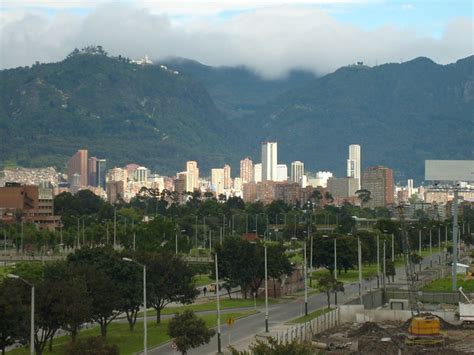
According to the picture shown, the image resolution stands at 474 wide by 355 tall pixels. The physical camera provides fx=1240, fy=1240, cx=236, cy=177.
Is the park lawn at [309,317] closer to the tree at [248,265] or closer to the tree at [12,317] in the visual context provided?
the tree at [248,265]

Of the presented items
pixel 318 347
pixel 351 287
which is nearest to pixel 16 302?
pixel 318 347

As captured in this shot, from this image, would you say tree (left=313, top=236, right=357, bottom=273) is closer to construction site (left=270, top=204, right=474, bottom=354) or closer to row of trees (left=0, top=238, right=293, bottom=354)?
row of trees (left=0, top=238, right=293, bottom=354)

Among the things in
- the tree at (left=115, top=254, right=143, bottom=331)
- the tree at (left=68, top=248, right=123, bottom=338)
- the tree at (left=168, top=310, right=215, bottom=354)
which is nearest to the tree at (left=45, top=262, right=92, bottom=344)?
the tree at (left=68, top=248, right=123, bottom=338)

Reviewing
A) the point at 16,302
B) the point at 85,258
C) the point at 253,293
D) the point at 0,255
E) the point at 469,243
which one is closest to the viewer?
the point at 16,302

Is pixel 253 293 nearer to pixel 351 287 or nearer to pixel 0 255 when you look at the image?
pixel 351 287

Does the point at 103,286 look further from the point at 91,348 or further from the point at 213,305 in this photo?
the point at 213,305

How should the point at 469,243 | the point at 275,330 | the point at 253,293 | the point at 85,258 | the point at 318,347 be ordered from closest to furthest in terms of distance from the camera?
the point at 318,347, the point at 275,330, the point at 85,258, the point at 253,293, the point at 469,243
